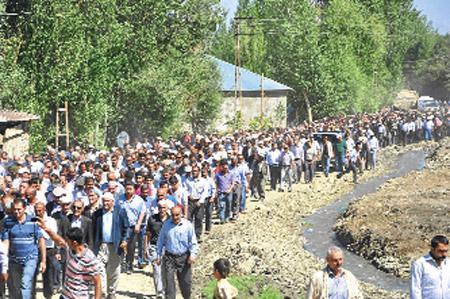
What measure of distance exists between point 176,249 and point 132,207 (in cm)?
178

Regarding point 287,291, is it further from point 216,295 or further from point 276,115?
point 276,115

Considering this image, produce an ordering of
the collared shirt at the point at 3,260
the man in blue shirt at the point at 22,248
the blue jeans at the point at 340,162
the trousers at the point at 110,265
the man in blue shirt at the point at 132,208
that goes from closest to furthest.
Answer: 1. the collared shirt at the point at 3,260
2. the man in blue shirt at the point at 22,248
3. the trousers at the point at 110,265
4. the man in blue shirt at the point at 132,208
5. the blue jeans at the point at 340,162

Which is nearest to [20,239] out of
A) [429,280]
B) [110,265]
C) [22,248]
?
[22,248]

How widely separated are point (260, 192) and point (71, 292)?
56.4ft

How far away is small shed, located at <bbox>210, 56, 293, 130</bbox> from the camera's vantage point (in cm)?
5431

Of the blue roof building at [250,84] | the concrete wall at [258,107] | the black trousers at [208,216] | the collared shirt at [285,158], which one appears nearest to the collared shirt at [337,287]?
the black trousers at [208,216]

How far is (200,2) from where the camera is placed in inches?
1892

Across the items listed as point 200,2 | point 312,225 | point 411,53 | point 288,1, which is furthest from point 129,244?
point 411,53

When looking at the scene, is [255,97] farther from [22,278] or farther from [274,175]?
[22,278]

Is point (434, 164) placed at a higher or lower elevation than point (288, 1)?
lower

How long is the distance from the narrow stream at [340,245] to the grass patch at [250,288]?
2919mm

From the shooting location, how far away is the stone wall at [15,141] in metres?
28.4

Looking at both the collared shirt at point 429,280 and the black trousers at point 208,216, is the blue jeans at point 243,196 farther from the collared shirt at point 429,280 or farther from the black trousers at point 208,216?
the collared shirt at point 429,280

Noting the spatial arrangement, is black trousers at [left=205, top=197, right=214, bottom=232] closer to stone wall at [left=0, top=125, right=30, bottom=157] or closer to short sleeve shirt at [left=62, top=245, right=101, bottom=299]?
stone wall at [left=0, top=125, right=30, bottom=157]
